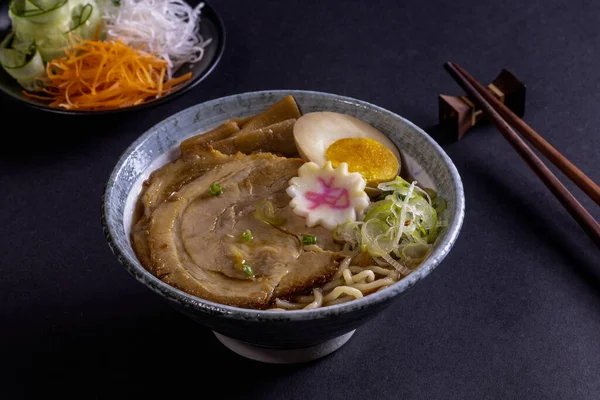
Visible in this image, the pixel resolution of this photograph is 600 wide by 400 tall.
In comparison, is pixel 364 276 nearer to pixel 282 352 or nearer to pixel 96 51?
pixel 282 352

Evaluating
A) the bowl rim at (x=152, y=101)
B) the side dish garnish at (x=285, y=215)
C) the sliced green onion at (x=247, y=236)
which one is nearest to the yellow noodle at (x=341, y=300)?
the side dish garnish at (x=285, y=215)

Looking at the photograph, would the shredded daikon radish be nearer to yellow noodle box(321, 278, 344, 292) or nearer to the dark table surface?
the dark table surface

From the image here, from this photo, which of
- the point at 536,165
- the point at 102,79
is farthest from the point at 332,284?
the point at 102,79

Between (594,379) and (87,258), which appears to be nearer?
(594,379)

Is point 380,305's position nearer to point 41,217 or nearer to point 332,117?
point 332,117

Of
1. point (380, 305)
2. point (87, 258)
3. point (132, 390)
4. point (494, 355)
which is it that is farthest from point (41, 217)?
point (494, 355)
